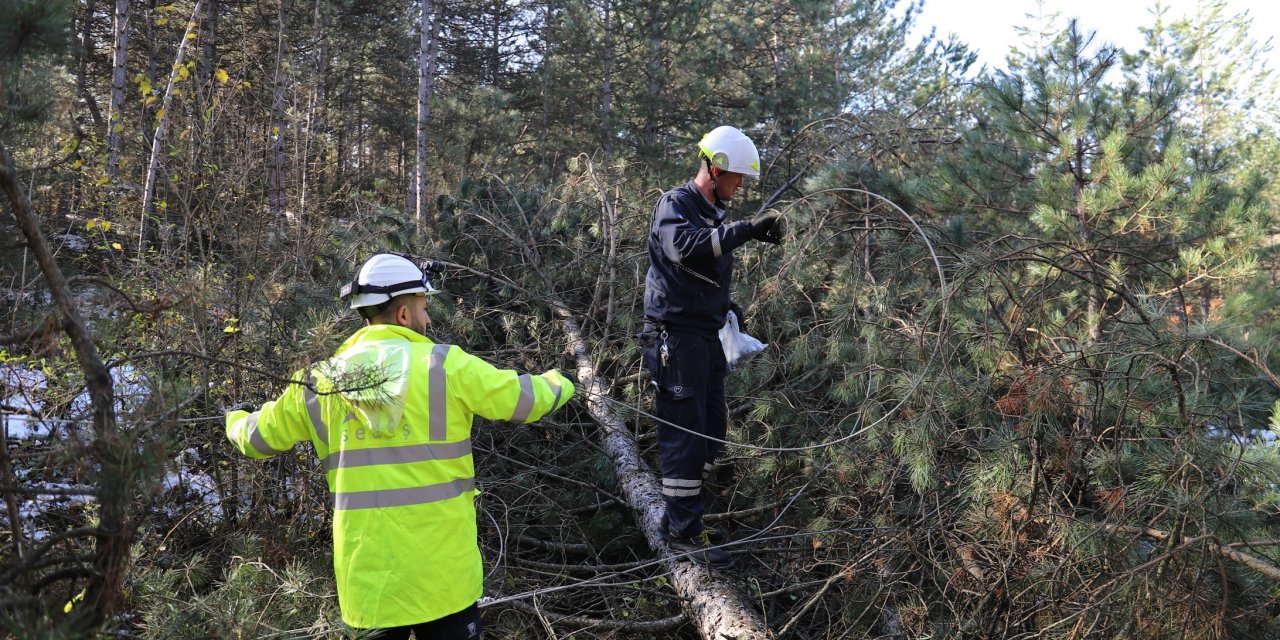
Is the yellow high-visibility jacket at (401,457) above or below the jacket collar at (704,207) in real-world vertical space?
below

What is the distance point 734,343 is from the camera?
3.96 meters

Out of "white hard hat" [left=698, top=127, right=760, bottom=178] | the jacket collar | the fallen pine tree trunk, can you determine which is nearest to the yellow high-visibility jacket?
the fallen pine tree trunk

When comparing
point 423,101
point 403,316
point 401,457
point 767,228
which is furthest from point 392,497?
point 423,101

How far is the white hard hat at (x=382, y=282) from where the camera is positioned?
2.50 metres

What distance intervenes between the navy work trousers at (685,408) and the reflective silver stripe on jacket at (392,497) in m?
1.41

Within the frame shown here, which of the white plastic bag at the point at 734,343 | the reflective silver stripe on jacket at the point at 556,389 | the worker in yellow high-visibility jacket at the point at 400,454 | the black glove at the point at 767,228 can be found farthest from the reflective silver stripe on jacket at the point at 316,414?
the white plastic bag at the point at 734,343

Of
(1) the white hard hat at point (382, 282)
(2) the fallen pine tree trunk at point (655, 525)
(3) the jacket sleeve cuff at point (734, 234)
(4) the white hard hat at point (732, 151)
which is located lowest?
(2) the fallen pine tree trunk at point (655, 525)

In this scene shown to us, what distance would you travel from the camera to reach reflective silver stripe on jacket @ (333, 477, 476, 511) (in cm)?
232

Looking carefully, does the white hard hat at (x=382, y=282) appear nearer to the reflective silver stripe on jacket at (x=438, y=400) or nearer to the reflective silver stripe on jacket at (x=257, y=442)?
the reflective silver stripe on jacket at (x=438, y=400)

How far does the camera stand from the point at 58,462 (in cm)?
165

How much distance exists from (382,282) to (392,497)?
0.68 m

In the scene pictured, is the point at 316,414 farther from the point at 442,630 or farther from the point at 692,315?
the point at 692,315

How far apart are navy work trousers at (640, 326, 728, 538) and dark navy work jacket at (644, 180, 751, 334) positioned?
0.09 m

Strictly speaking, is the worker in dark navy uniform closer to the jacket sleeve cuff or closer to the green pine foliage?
the jacket sleeve cuff
